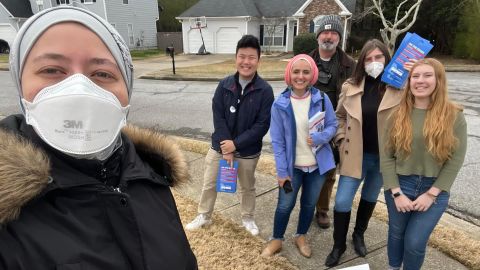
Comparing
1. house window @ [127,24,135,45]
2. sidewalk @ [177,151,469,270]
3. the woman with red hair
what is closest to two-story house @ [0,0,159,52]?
house window @ [127,24,135,45]

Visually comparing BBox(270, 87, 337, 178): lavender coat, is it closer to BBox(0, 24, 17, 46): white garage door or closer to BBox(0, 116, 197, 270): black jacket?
BBox(0, 116, 197, 270): black jacket

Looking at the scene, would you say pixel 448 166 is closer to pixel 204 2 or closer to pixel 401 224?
pixel 401 224

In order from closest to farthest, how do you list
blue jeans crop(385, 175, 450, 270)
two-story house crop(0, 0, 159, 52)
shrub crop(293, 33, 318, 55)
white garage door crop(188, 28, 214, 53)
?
blue jeans crop(385, 175, 450, 270) → shrub crop(293, 33, 318, 55) → white garage door crop(188, 28, 214, 53) → two-story house crop(0, 0, 159, 52)

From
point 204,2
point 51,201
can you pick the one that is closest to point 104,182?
point 51,201

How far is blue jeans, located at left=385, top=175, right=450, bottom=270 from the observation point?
2423 millimetres

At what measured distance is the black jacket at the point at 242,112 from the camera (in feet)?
10.4

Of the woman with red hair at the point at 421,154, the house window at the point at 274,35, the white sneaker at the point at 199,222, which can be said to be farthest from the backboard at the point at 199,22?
the woman with red hair at the point at 421,154

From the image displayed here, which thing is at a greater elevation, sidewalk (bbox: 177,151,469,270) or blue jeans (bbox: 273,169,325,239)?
blue jeans (bbox: 273,169,325,239)

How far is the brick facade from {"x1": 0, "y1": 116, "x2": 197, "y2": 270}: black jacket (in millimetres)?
25164

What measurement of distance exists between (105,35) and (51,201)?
0.56 meters

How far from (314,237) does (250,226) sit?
64 centimetres

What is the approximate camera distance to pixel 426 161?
238 cm

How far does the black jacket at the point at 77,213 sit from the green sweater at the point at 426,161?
181 cm

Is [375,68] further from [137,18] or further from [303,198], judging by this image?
[137,18]
